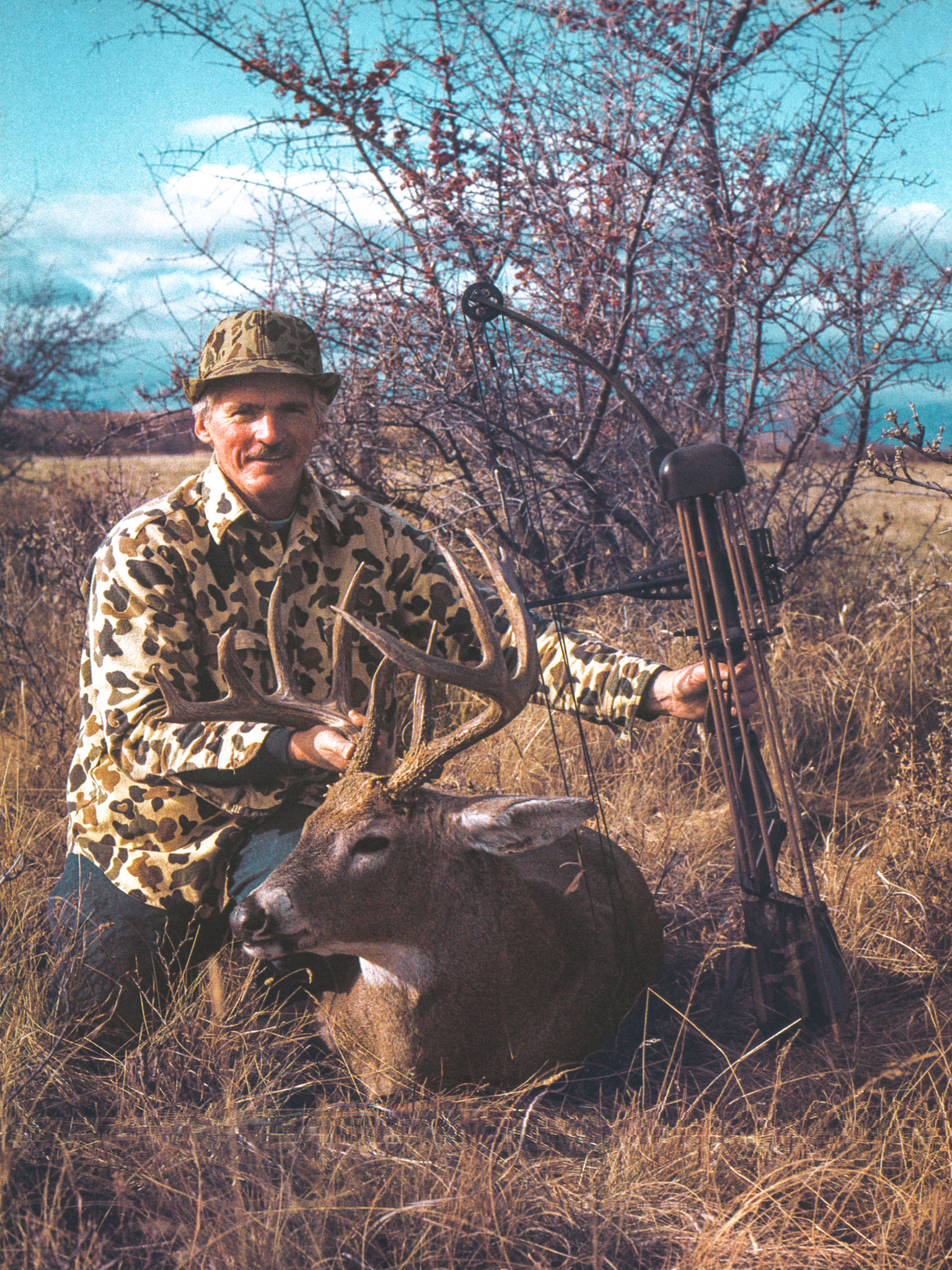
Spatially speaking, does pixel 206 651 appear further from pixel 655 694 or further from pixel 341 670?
pixel 655 694

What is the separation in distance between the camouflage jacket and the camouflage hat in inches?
13.3

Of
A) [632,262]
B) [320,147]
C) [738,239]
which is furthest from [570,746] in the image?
[320,147]

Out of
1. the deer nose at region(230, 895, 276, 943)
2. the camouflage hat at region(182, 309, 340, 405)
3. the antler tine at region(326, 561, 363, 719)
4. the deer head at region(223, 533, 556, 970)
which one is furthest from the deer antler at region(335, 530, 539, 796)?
the camouflage hat at region(182, 309, 340, 405)

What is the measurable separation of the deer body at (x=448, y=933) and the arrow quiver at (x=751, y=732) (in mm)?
419

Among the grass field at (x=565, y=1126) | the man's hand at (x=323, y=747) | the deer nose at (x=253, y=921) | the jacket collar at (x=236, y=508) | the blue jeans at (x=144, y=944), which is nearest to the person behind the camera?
the grass field at (x=565, y=1126)

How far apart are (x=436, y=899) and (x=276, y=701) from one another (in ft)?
2.17

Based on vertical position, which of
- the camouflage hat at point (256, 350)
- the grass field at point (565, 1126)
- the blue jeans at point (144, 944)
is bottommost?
the grass field at point (565, 1126)

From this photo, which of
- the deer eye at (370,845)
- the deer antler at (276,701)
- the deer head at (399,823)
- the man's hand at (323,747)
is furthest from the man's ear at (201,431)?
the deer eye at (370,845)

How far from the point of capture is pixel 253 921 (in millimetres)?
2359

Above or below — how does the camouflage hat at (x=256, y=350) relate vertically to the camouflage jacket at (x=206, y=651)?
above

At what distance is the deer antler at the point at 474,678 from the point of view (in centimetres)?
243

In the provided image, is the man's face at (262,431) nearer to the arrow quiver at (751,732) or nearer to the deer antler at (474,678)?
the arrow quiver at (751,732)

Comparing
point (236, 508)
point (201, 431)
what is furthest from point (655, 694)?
point (201, 431)

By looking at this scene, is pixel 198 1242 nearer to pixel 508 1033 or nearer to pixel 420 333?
pixel 508 1033
